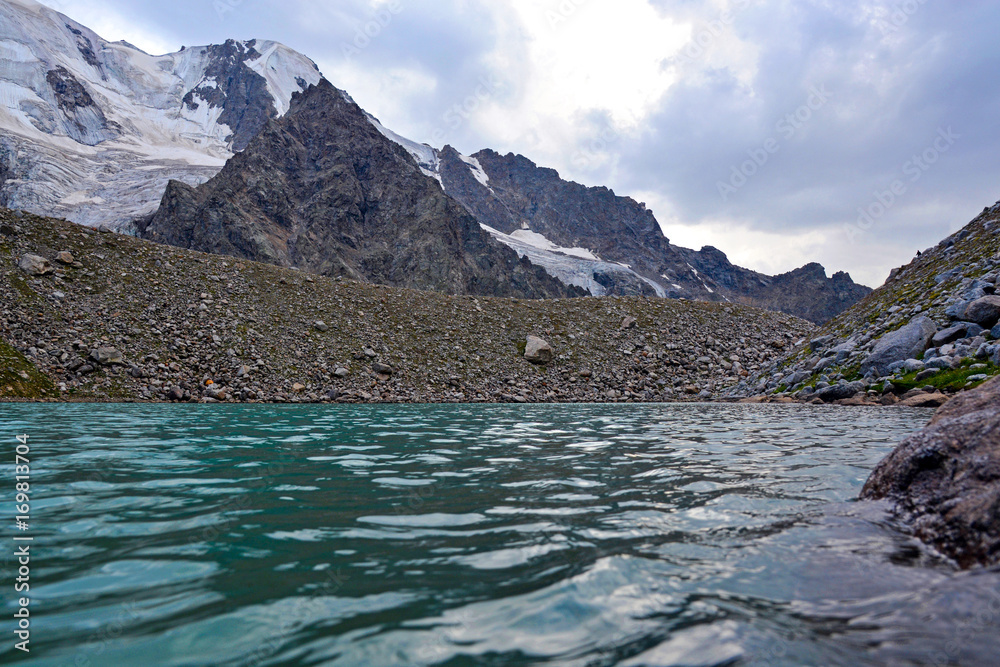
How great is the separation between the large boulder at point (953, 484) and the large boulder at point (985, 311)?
65.1 feet

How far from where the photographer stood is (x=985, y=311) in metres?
21.0

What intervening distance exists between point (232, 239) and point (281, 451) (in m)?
101

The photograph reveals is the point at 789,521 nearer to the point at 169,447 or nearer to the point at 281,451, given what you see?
the point at 281,451

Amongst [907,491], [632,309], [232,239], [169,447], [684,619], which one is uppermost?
[232,239]

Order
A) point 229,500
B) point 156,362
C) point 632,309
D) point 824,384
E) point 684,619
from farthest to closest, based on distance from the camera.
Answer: point 632,309
point 156,362
point 824,384
point 229,500
point 684,619

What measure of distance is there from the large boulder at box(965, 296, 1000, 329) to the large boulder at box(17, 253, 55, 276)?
50678 mm

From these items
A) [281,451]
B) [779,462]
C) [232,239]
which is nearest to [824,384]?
[779,462]

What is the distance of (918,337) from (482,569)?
90.7 feet

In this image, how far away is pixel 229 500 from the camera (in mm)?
6344

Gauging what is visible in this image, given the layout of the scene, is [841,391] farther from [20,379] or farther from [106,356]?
[20,379]

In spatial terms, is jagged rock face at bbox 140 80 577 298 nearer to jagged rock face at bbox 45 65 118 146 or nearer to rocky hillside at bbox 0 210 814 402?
rocky hillside at bbox 0 210 814 402

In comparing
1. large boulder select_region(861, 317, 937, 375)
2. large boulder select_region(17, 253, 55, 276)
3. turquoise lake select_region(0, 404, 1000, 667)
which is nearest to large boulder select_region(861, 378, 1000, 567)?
turquoise lake select_region(0, 404, 1000, 667)

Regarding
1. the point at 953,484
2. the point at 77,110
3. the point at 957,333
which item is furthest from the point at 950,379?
the point at 77,110

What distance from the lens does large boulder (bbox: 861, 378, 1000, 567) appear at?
3.94 metres
